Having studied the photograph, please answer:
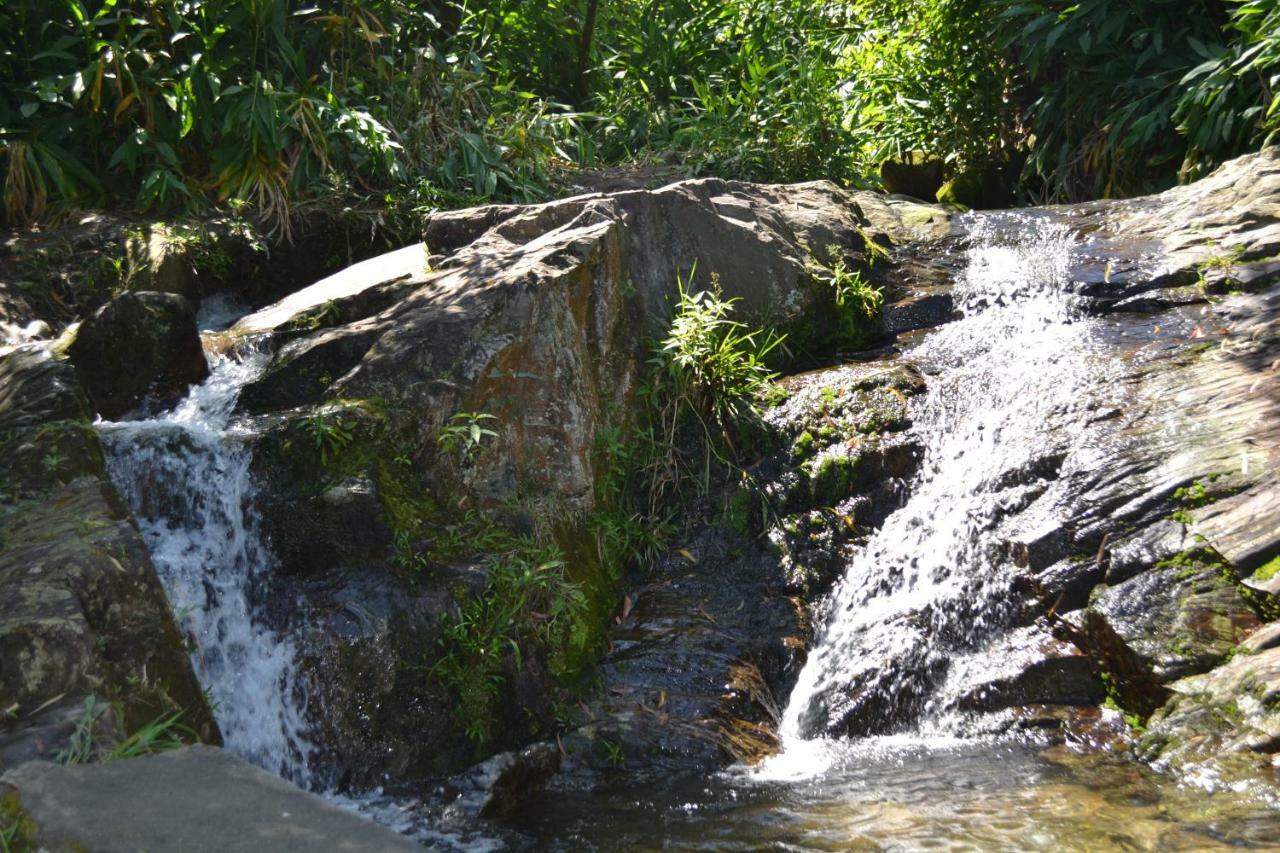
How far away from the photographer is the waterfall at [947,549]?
4875mm

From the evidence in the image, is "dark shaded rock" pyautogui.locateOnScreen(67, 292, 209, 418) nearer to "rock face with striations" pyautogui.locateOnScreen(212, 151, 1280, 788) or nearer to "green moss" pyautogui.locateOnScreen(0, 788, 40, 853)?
"rock face with striations" pyautogui.locateOnScreen(212, 151, 1280, 788)

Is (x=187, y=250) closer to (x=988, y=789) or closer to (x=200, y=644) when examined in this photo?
(x=200, y=644)

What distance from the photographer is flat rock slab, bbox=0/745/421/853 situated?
2525 mm

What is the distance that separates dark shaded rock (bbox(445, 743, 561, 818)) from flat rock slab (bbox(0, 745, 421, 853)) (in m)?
1.53

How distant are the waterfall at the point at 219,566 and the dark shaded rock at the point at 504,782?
62 centimetres

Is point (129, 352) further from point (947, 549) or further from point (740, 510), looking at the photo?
point (947, 549)

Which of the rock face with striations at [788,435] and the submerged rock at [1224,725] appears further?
the rock face with striations at [788,435]

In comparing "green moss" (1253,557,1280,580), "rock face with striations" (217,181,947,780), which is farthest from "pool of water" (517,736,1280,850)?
"green moss" (1253,557,1280,580)

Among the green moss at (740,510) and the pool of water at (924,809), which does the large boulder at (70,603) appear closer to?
the pool of water at (924,809)

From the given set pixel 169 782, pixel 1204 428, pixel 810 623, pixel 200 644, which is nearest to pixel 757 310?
pixel 810 623

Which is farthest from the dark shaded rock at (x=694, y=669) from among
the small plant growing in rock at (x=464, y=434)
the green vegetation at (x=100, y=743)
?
the green vegetation at (x=100, y=743)

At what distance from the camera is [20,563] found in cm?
396

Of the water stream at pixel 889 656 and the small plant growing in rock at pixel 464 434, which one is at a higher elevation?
the small plant growing in rock at pixel 464 434

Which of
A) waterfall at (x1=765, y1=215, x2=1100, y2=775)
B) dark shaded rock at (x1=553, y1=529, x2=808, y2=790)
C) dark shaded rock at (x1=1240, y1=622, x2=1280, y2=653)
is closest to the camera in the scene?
dark shaded rock at (x1=1240, y1=622, x2=1280, y2=653)
